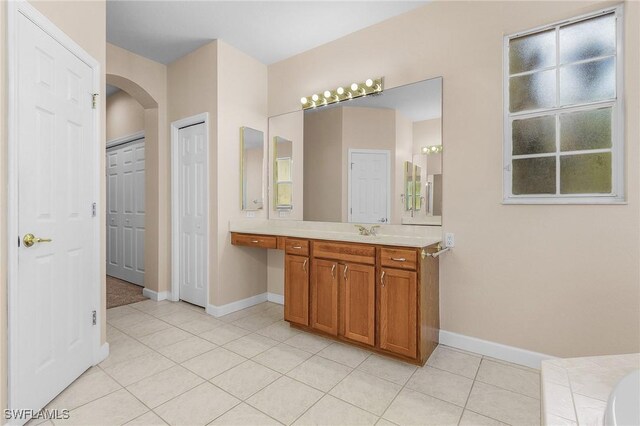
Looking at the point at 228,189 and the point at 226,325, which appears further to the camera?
the point at 228,189

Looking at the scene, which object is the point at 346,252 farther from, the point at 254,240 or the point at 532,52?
the point at 532,52

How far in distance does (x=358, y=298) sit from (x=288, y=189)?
164 cm

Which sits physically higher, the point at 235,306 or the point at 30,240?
the point at 30,240

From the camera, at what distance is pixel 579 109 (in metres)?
2.11

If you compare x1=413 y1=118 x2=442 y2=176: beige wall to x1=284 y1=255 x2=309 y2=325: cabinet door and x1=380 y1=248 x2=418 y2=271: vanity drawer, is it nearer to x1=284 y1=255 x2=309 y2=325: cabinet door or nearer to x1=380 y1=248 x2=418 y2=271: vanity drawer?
x1=380 y1=248 x2=418 y2=271: vanity drawer

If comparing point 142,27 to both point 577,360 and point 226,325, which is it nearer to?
point 226,325

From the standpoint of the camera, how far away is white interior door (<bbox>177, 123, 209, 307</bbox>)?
3.47 meters

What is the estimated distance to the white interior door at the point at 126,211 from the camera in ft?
14.7

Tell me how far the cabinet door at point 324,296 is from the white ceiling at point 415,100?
148 cm

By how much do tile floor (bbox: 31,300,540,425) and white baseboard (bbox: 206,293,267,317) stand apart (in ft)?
1.59

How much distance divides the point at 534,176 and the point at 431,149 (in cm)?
77

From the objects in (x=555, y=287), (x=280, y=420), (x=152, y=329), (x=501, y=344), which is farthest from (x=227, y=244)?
(x=555, y=287)

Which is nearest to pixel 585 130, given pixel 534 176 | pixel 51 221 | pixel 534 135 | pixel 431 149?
pixel 534 135

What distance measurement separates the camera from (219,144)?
3291 mm
